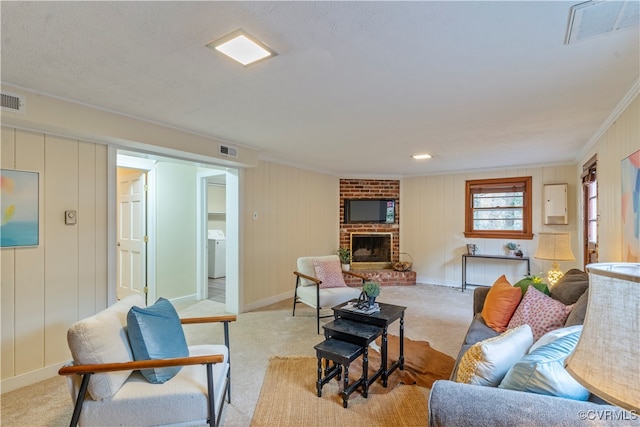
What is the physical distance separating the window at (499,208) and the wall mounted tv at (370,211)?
1.47 m

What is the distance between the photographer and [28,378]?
2492 mm

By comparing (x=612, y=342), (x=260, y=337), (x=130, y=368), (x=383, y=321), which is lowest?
(x=260, y=337)

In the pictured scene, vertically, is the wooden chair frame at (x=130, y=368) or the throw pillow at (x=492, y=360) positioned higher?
the throw pillow at (x=492, y=360)

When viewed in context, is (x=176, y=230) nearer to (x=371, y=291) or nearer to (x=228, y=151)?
(x=228, y=151)

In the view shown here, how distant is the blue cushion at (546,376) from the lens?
48.0 inches

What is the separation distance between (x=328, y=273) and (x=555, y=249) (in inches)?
107

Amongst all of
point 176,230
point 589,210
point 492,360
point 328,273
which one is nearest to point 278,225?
point 328,273

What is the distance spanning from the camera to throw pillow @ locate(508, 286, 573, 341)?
2.13m

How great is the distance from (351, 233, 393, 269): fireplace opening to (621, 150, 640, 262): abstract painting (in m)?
4.38

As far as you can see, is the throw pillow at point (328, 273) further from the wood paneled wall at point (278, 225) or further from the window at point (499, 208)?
the window at point (499, 208)

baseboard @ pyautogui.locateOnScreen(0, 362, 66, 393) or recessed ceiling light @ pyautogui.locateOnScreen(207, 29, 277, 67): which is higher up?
recessed ceiling light @ pyautogui.locateOnScreen(207, 29, 277, 67)

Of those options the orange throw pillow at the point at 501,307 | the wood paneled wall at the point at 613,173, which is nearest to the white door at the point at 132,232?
the orange throw pillow at the point at 501,307

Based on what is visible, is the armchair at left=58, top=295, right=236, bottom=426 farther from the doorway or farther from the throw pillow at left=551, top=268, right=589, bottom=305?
the doorway

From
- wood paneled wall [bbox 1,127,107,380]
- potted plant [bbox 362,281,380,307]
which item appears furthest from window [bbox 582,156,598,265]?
wood paneled wall [bbox 1,127,107,380]
